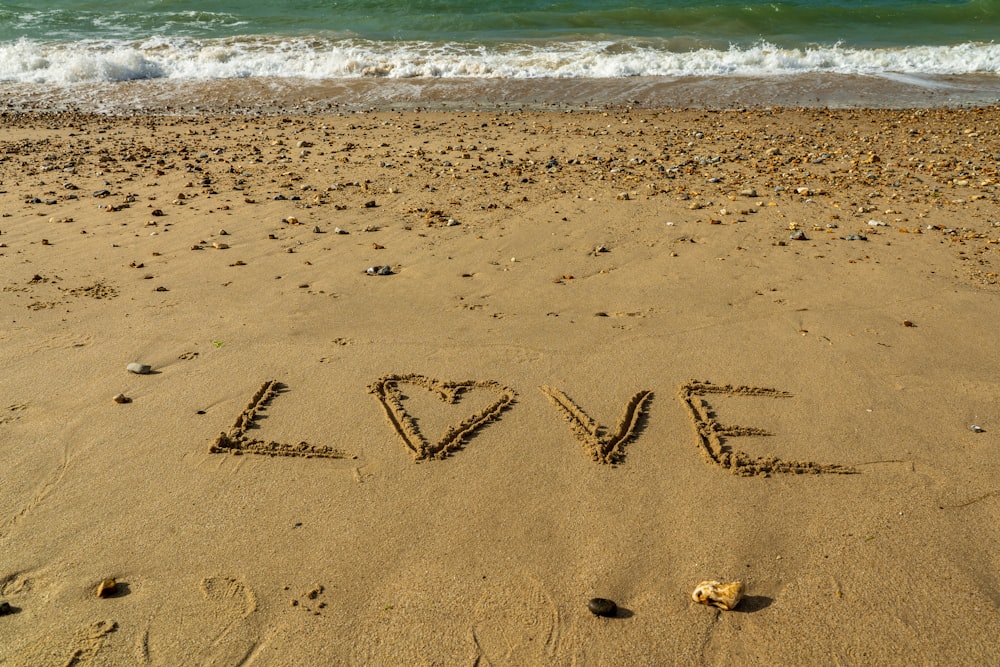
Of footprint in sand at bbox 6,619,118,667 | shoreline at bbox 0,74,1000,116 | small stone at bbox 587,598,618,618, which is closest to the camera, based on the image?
footprint in sand at bbox 6,619,118,667

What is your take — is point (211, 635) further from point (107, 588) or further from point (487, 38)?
point (487, 38)

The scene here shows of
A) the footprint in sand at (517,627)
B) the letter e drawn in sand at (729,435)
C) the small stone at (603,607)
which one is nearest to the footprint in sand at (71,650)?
the footprint in sand at (517,627)

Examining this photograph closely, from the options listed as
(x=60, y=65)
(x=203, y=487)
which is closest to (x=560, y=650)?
(x=203, y=487)

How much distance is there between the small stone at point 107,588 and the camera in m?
2.36

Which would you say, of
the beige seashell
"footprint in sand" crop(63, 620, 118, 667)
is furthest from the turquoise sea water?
"footprint in sand" crop(63, 620, 118, 667)

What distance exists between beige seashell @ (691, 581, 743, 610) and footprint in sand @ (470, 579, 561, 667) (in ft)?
1.57

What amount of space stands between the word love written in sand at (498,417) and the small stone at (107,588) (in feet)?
2.51

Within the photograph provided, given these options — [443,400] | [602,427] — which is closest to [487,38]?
[443,400]

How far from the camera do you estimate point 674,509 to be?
2.74 m

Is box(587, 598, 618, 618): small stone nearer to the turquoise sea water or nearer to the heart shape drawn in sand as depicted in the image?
the heart shape drawn in sand

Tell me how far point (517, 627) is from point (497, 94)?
32.1 ft

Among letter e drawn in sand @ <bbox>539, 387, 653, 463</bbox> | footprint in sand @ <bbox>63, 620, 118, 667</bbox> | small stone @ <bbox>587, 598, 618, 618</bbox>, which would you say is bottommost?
small stone @ <bbox>587, 598, 618, 618</bbox>

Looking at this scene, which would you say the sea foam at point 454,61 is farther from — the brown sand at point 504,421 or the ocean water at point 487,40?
the brown sand at point 504,421

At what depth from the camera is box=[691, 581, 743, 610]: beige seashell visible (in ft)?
7.56
